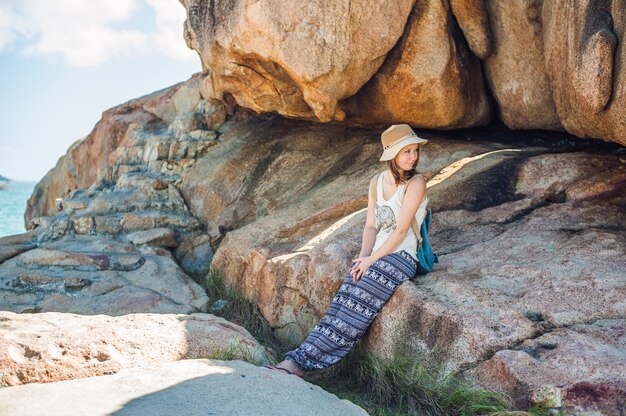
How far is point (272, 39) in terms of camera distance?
22.5 feet

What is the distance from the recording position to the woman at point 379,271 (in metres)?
5.04

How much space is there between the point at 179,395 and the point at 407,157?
2.56 metres

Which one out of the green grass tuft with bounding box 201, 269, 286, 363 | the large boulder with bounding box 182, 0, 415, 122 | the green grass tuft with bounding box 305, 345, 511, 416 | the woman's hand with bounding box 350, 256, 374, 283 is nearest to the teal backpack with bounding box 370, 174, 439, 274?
the woman's hand with bounding box 350, 256, 374, 283

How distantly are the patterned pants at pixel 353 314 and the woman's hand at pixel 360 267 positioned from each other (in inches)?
1.3

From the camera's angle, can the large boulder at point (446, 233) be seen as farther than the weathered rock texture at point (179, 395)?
Yes

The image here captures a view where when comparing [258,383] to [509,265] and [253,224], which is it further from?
[253,224]

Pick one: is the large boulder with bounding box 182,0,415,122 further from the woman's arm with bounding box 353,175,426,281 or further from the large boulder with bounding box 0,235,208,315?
the large boulder with bounding box 0,235,208,315

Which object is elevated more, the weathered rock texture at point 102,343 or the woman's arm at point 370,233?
the woman's arm at point 370,233

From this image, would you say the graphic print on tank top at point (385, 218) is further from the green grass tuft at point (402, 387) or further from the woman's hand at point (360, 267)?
the green grass tuft at point (402, 387)

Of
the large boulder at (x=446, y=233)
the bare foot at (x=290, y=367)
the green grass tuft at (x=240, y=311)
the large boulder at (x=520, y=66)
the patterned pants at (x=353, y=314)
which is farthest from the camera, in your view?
the large boulder at (x=520, y=66)

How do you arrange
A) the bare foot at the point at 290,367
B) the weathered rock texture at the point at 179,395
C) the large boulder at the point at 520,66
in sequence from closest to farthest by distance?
the weathered rock texture at the point at 179,395 → the bare foot at the point at 290,367 → the large boulder at the point at 520,66

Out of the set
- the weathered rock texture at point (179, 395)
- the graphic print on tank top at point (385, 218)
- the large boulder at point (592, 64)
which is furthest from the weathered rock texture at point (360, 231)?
the weathered rock texture at point (179, 395)

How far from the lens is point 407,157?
17.4ft

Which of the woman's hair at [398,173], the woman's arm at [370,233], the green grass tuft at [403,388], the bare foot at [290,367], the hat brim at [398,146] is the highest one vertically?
the hat brim at [398,146]
